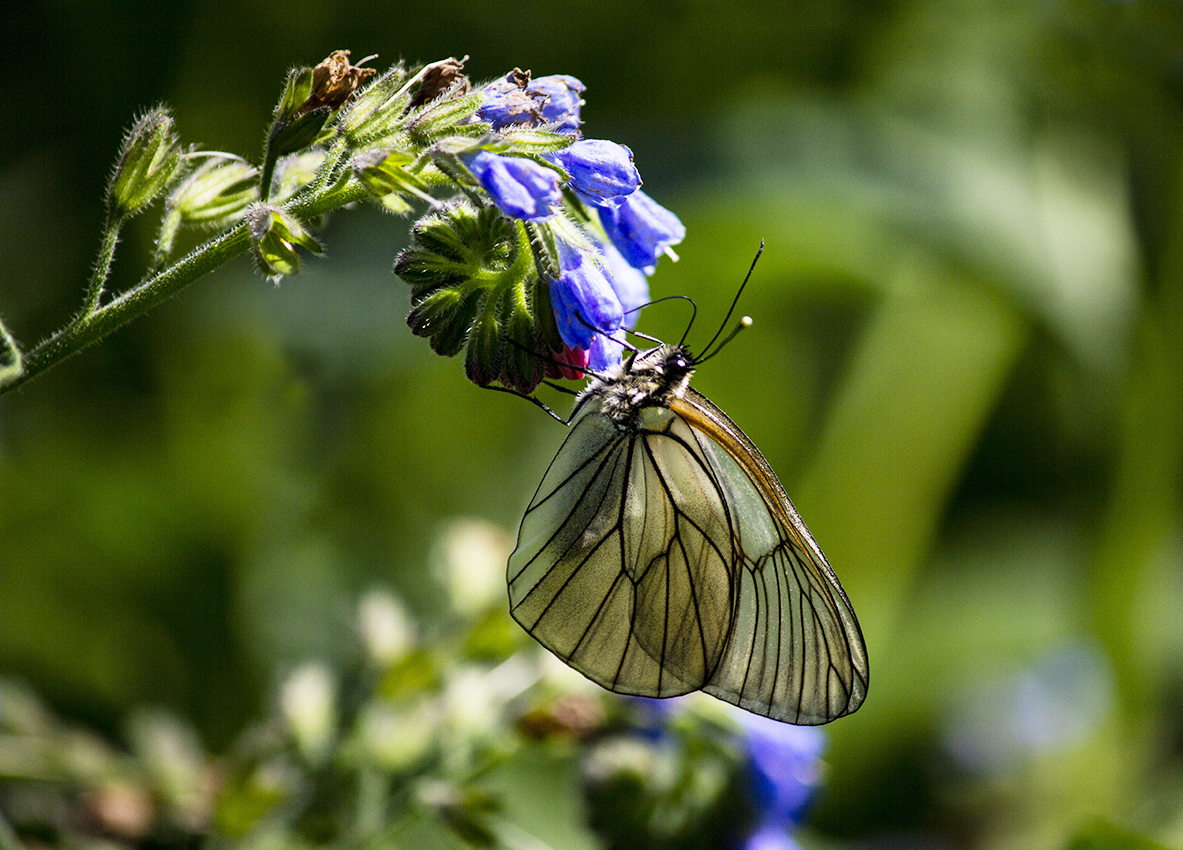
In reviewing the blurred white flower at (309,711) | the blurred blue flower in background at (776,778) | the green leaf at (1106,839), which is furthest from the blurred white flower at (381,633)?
the green leaf at (1106,839)

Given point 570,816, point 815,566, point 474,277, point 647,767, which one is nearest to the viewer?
point 474,277

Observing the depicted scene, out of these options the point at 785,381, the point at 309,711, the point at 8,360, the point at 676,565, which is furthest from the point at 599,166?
the point at 785,381

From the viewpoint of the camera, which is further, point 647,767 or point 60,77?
point 60,77

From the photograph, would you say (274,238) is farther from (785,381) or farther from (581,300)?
(785,381)

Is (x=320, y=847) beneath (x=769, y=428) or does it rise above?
beneath

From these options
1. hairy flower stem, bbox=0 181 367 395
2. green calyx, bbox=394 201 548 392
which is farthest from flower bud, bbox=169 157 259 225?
green calyx, bbox=394 201 548 392

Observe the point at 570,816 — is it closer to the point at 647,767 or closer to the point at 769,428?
the point at 647,767

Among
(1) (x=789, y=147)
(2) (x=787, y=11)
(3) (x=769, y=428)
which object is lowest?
(3) (x=769, y=428)

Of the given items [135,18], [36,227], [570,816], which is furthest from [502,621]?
[135,18]
